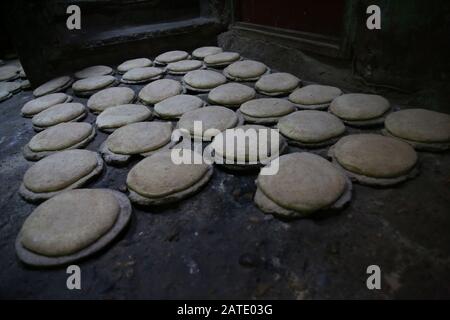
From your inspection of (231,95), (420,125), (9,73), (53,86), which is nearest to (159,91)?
(231,95)

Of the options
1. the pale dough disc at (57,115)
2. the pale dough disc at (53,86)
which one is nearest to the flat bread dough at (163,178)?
the pale dough disc at (57,115)

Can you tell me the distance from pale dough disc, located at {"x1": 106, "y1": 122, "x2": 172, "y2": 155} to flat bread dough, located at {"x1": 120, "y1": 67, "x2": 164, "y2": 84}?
1.12 m

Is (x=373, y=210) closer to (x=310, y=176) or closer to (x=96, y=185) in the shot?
(x=310, y=176)

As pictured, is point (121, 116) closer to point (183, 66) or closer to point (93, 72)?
point (183, 66)

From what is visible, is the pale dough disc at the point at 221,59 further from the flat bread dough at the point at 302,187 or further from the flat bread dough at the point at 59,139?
the flat bread dough at the point at 302,187

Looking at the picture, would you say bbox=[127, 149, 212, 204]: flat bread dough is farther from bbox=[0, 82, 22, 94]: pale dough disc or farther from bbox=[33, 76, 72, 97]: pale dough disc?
bbox=[0, 82, 22, 94]: pale dough disc

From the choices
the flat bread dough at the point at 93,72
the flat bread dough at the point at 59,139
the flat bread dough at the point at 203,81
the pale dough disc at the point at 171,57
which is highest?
the pale dough disc at the point at 171,57

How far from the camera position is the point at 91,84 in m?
2.99

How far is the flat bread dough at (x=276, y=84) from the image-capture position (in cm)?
247

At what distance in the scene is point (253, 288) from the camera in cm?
108

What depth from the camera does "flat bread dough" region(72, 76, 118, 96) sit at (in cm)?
295

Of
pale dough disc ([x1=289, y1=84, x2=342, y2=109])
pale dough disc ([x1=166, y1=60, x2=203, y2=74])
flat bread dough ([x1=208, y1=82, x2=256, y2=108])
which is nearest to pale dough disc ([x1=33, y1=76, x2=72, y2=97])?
pale dough disc ([x1=166, y1=60, x2=203, y2=74])

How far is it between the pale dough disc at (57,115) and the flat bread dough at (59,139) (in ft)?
0.57
